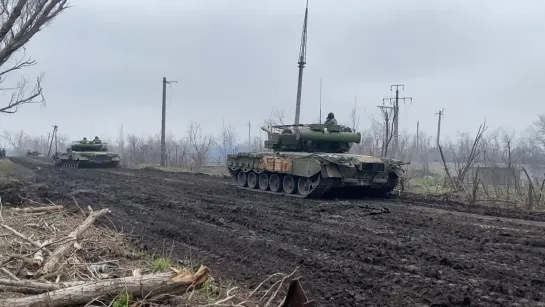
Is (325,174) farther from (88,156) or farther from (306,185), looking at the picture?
(88,156)

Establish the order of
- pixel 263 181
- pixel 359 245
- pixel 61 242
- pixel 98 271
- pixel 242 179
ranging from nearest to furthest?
1. pixel 98 271
2. pixel 61 242
3. pixel 359 245
4. pixel 263 181
5. pixel 242 179

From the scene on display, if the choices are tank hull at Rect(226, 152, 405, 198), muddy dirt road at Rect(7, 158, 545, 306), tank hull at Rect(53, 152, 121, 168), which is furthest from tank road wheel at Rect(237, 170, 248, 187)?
tank hull at Rect(53, 152, 121, 168)

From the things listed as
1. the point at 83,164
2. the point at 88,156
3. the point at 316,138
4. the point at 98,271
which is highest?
the point at 316,138

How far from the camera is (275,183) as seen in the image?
18594mm

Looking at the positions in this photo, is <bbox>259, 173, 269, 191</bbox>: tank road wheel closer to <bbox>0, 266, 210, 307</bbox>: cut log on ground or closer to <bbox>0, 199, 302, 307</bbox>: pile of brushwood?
<bbox>0, 199, 302, 307</bbox>: pile of brushwood

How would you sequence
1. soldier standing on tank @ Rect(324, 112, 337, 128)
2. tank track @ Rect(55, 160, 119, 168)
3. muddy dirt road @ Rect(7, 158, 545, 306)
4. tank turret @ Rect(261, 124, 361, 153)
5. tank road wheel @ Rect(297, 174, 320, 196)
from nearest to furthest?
muddy dirt road @ Rect(7, 158, 545, 306) → tank road wheel @ Rect(297, 174, 320, 196) → tank turret @ Rect(261, 124, 361, 153) → soldier standing on tank @ Rect(324, 112, 337, 128) → tank track @ Rect(55, 160, 119, 168)

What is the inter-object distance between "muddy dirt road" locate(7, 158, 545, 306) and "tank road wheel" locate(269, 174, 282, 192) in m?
2.77

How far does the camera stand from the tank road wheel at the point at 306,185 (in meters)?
16.4

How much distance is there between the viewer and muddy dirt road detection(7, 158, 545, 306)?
6453 mm

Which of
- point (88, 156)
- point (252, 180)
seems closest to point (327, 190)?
point (252, 180)

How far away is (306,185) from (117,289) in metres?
11.5

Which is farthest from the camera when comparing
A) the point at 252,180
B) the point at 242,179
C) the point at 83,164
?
the point at 83,164

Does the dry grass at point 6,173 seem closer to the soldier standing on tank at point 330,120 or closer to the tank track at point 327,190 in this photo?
the tank track at point 327,190

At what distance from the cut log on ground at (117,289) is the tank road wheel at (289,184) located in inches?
452
